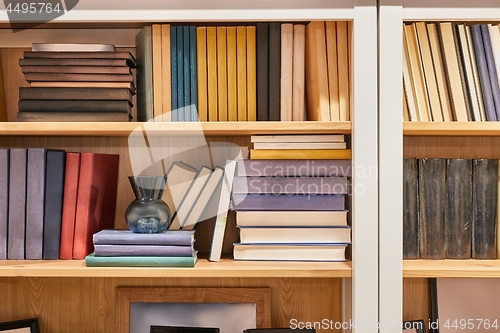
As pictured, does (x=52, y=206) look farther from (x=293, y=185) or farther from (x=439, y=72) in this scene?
(x=439, y=72)

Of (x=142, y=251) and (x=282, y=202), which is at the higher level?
(x=282, y=202)

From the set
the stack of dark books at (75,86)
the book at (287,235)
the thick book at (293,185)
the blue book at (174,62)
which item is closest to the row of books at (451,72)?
the thick book at (293,185)

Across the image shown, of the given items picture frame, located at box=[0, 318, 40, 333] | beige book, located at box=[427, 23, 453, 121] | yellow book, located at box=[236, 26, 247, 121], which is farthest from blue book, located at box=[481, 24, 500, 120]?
picture frame, located at box=[0, 318, 40, 333]

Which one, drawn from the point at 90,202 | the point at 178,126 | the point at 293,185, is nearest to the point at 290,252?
the point at 293,185

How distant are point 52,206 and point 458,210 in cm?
103

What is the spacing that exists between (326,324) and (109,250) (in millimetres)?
685

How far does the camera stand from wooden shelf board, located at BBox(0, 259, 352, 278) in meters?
1.13

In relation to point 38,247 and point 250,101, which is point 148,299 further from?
point 250,101

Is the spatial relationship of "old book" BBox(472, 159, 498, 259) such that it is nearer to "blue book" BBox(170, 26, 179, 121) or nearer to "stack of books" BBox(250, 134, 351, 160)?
"stack of books" BBox(250, 134, 351, 160)

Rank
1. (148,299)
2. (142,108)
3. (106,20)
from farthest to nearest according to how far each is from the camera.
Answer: (148,299) → (142,108) → (106,20)

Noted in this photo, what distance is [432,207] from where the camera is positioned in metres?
1.24

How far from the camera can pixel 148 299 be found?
4.60ft

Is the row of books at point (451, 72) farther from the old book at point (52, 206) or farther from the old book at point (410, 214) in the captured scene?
the old book at point (52, 206)

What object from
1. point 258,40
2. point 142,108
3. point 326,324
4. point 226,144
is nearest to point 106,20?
point 142,108
